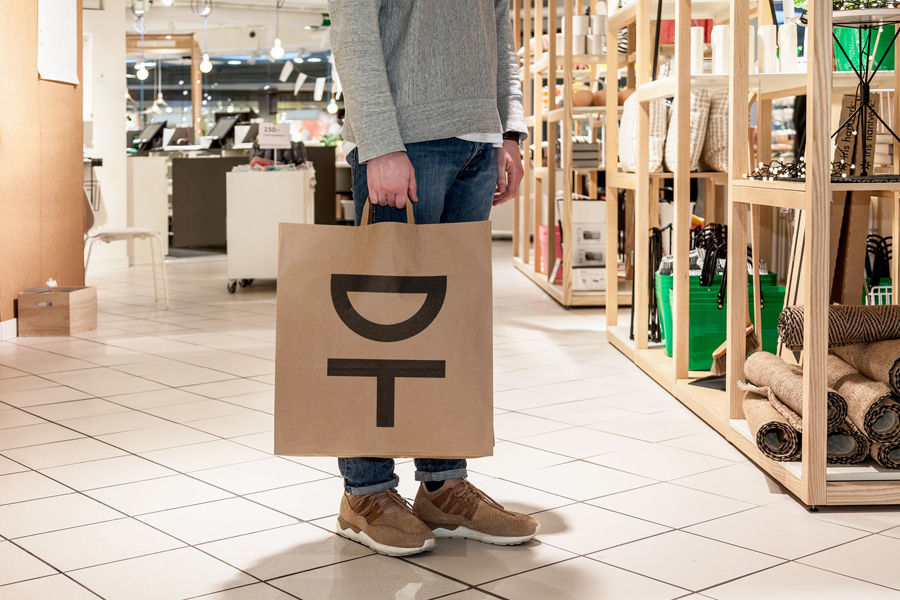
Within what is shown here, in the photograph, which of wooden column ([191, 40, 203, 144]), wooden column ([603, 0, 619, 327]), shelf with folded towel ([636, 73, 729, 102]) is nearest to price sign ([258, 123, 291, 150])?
wooden column ([603, 0, 619, 327])

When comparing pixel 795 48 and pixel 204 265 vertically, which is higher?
pixel 795 48

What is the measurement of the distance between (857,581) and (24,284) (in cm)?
436

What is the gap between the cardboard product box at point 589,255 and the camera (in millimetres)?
5742

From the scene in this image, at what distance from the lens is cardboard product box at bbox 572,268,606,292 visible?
5789mm

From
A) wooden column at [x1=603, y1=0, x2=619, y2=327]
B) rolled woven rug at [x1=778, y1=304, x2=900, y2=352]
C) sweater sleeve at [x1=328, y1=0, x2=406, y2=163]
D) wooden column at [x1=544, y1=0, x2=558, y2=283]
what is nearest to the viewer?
sweater sleeve at [x1=328, y1=0, x2=406, y2=163]

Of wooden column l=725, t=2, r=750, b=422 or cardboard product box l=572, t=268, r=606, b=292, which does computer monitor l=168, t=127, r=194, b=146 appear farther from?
wooden column l=725, t=2, r=750, b=422

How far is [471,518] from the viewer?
1.94m

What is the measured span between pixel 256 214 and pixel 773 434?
4863mm

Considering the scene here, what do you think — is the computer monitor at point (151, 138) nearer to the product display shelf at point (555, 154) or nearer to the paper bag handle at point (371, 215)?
the product display shelf at point (555, 154)

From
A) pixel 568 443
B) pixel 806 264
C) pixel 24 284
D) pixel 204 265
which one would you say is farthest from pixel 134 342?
pixel 204 265

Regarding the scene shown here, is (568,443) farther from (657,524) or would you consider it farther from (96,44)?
(96,44)

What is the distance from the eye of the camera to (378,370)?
1.71 meters

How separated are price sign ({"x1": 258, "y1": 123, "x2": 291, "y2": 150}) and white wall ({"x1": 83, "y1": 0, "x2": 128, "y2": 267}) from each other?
234cm

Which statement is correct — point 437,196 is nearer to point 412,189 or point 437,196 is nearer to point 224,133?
point 412,189
